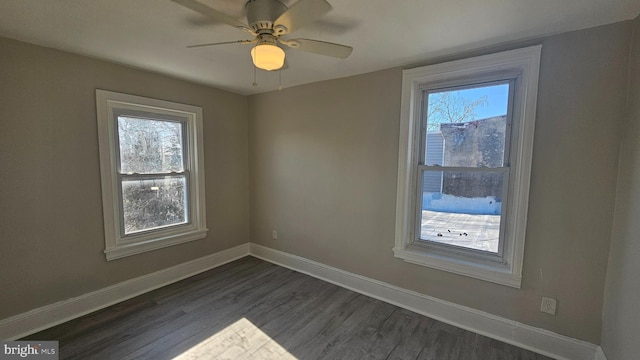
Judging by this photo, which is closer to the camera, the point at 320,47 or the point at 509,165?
the point at 320,47

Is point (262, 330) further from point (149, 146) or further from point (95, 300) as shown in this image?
point (149, 146)

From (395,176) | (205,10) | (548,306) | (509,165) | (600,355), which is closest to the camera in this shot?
(205,10)

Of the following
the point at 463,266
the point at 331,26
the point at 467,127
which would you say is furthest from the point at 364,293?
the point at 331,26

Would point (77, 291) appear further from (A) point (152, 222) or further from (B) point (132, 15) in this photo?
(B) point (132, 15)

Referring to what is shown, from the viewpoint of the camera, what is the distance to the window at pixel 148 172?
7.88 ft

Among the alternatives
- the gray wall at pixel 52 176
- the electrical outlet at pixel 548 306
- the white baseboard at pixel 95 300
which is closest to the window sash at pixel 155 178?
the gray wall at pixel 52 176

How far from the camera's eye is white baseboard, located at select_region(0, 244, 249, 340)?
1.96 m

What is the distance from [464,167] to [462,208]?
14.6 inches

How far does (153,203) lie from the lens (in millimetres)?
2795

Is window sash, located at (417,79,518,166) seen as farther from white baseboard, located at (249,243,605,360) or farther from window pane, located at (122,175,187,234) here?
window pane, located at (122,175,187,234)

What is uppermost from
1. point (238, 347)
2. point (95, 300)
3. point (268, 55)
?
point (268, 55)

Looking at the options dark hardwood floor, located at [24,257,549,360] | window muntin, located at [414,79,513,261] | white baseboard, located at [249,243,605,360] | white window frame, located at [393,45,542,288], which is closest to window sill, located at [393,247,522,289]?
white window frame, located at [393,45,542,288]

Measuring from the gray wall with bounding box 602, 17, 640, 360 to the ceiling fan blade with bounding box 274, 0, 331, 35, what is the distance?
Answer: 1.88 m

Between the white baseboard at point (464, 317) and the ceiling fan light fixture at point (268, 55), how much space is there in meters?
2.28
